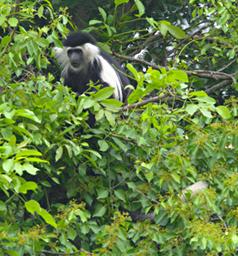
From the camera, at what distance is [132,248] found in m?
3.37

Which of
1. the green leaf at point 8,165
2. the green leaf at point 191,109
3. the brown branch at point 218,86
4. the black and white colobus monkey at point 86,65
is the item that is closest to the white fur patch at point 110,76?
the black and white colobus monkey at point 86,65

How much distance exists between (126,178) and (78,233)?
356mm

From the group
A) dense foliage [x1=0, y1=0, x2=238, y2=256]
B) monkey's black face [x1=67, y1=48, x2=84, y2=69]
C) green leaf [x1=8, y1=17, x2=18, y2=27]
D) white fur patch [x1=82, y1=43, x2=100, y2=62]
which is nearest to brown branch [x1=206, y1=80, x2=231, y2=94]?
white fur patch [x1=82, y1=43, x2=100, y2=62]

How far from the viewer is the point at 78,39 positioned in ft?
16.3

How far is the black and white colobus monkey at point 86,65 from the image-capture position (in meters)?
4.88

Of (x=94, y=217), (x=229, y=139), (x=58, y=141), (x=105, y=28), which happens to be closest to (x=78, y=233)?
(x=94, y=217)

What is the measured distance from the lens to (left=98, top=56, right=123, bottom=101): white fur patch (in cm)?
484

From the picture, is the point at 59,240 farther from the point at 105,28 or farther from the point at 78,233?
the point at 105,28

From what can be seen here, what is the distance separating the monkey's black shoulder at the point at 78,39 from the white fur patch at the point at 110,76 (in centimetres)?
12

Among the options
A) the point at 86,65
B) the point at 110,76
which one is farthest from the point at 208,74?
the point at 86,65

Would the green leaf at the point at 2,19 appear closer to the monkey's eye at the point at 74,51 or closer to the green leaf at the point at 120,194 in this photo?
the green leaf at the point at 120,194

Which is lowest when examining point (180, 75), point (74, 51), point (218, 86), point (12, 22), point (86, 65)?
point (218, 86)

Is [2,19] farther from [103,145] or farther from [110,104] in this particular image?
[103,145]

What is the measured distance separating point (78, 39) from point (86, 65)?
25 centimetres
